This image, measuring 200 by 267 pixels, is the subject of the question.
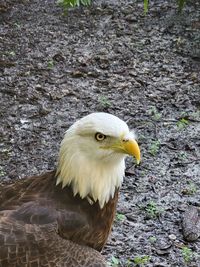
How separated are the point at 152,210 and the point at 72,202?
1350mm

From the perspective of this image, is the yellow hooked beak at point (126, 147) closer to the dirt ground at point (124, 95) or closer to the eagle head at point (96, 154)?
the eagle head at point (96, 154)

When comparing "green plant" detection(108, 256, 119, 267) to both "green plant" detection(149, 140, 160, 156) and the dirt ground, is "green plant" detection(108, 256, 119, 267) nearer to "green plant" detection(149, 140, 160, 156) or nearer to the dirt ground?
the dirt ground

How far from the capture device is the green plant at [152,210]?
5.10 meters

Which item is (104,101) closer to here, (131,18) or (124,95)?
(124,95)

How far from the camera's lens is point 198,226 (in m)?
4.96

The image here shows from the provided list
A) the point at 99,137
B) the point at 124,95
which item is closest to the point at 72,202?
the point at 99,137

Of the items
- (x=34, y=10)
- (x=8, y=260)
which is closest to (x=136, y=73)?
(x=34, y=10)

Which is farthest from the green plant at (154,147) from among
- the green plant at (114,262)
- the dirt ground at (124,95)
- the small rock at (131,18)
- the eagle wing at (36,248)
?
the small rock at (131,18)

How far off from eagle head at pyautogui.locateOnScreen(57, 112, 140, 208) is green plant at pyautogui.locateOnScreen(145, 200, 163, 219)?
43.6 inches

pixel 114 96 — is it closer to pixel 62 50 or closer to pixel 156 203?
pixel 62 50

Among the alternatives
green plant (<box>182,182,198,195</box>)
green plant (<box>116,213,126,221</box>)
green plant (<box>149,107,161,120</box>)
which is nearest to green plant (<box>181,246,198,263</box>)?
green plant (<box>116,213,126,221</box>)

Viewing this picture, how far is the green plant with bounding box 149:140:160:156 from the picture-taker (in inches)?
226

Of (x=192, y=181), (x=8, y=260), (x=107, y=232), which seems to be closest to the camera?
(x=8, y=260)

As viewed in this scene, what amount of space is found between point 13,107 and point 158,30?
2.39m
